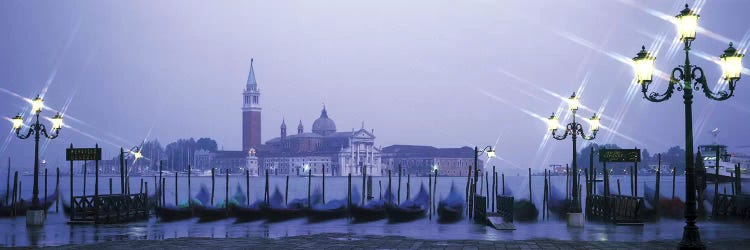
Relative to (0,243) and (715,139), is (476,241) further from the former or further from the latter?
(715,139)

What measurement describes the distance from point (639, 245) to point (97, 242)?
12.6 m

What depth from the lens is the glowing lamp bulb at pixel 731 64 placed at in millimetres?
14523

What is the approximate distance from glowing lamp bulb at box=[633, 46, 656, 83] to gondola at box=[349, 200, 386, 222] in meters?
21.2

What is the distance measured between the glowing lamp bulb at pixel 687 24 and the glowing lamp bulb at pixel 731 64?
980 millimetres

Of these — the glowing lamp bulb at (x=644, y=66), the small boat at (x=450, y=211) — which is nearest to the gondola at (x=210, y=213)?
the small boat at (x=450, y=211)

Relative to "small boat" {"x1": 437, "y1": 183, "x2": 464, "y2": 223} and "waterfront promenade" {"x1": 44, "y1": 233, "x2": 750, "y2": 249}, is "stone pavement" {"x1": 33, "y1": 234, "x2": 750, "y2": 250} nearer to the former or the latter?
"waterfront promenade" {"x1": 44, "y1": 233, "x2": 750, "y2": 249}

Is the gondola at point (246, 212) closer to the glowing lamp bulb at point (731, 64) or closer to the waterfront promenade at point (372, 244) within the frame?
the waterfront promenade at point (372, 244)

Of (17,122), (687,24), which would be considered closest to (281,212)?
(17,122)

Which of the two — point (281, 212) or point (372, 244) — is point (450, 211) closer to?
point (281, 212)

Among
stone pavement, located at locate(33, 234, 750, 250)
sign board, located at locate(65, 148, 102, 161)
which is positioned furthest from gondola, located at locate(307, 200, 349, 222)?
stone pavement, located at locate(33, 234, 750, 250)

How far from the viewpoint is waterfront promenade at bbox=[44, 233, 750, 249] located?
1922cm

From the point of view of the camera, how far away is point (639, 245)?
19.8m

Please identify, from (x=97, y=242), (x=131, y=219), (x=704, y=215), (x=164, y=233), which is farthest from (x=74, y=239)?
(x=704, y=215)

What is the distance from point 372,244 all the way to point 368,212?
50.9 ft
